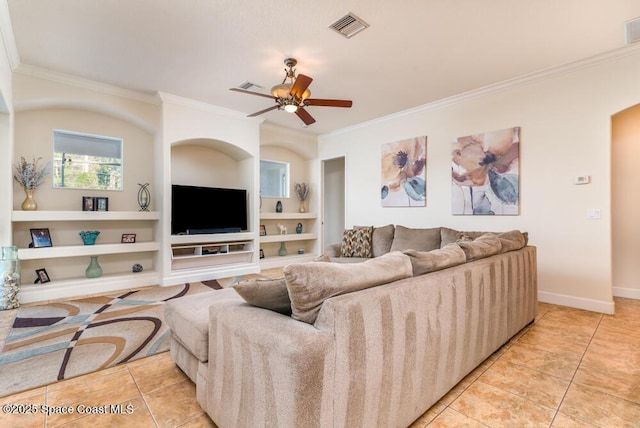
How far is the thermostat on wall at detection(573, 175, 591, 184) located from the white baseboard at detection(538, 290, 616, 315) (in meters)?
1.34

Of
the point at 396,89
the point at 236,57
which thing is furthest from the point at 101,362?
the point at 396,89

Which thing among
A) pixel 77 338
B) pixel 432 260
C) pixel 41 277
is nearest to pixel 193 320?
pixel 432 260

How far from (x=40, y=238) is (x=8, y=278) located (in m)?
0.67

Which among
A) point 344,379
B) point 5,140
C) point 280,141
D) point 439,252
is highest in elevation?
point 280,141

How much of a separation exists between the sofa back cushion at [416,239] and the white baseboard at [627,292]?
2.38m

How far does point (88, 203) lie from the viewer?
4293 mm

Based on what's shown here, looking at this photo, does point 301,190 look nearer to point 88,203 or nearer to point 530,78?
point 88,203

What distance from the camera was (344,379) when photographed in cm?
117

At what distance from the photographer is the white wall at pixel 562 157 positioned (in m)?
3.33

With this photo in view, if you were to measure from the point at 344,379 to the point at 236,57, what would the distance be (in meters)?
3.37

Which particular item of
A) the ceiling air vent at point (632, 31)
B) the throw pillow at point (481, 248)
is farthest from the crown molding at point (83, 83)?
the ceiling air vent at point (632, 31)

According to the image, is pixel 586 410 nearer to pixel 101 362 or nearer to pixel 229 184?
pixel 101 362

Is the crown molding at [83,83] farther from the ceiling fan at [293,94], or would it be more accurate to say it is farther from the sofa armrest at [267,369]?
the sofa armrest at [267,369]

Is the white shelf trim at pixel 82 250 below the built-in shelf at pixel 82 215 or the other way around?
below
